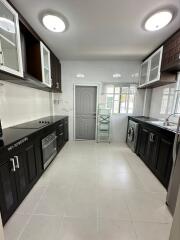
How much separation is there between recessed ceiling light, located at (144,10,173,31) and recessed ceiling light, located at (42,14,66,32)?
132 centimetres

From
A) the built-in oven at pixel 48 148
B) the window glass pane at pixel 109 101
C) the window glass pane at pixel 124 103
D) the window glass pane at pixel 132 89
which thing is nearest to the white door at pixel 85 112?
the window glass pane at pixel 109 101

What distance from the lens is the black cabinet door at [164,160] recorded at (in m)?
1.78

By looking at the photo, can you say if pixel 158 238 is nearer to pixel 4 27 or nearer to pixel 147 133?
pixel 147 133

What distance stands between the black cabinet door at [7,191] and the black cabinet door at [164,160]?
214cm

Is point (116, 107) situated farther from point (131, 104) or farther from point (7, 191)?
point (7, 191)

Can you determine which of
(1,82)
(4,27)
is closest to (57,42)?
(4,27)

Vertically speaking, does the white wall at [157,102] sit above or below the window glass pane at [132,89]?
below

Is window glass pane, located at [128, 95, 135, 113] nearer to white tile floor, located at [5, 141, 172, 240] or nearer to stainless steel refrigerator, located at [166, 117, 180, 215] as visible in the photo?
white tile floor, located at [5, 141, 172, 240]

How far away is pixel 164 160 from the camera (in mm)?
1902

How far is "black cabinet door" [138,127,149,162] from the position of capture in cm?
262

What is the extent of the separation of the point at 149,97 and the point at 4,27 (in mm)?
3793

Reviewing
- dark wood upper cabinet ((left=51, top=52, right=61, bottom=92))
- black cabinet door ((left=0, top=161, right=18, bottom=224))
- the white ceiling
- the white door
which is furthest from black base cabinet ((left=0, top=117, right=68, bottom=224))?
the white door

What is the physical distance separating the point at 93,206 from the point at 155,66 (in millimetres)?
3085

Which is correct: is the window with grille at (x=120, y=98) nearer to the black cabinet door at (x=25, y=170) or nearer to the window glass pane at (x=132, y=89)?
the window glass pane at (x=132, y=89)
